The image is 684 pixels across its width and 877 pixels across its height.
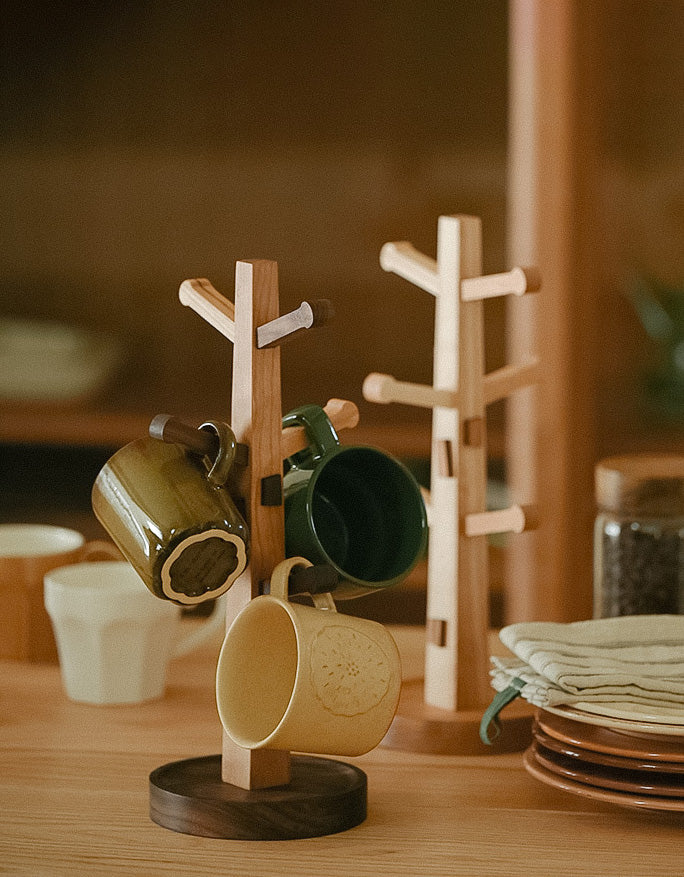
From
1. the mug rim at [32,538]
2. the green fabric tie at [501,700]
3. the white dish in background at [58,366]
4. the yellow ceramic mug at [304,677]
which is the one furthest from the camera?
the white dish in background at [58,366]

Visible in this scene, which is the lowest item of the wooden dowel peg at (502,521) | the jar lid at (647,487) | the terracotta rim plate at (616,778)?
the terracotta rim plate at (616,778)

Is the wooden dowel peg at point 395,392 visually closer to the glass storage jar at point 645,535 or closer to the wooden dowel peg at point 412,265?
the wooden dowel peg at point 412,265

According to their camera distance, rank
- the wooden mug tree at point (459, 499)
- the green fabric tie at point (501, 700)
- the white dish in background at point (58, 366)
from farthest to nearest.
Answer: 1. the white dish in background at point (58, 366)
2. the wooden mug tree at point (459, 499)
3. the green fabric tie at point (501, 700)

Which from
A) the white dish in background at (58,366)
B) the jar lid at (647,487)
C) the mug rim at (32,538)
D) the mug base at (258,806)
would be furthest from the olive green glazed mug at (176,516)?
the white dish in background at (58,366)

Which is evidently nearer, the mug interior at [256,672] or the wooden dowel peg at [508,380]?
the mug interior at [256,672]

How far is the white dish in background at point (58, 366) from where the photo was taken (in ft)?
6.73

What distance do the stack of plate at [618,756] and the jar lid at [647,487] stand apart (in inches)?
10.2

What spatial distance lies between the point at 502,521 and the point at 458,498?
1.7 inches

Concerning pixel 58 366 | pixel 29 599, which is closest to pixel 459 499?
pixel 29 599

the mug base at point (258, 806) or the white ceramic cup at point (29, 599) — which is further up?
the white ceramic cup at point (29, 599)

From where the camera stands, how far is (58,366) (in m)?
2.07

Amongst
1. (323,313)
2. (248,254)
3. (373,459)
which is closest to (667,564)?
(373,459)

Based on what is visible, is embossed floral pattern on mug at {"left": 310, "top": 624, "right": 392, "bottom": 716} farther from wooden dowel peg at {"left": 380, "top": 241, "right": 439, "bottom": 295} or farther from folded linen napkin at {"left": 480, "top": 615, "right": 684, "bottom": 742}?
wooden dowel peg at {"left": 380, "top": 241, "right": 439, "bottom": 295}

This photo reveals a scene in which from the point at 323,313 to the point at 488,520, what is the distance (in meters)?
0.27
